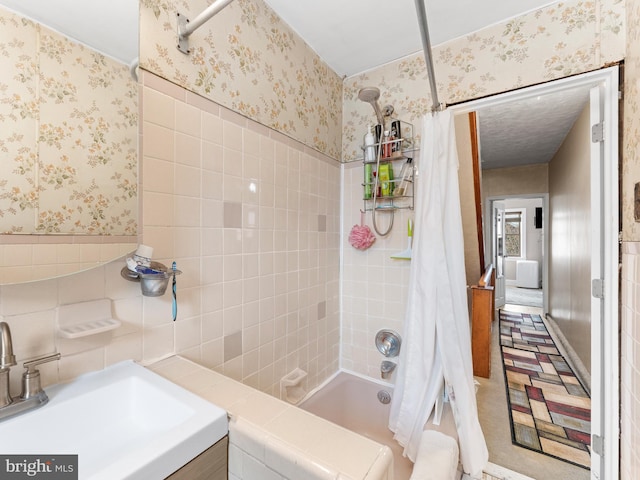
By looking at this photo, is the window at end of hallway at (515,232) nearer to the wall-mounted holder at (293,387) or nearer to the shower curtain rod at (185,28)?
the wall-mounted holder at (293,387)

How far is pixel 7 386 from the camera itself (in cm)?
64

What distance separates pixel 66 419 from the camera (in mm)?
677

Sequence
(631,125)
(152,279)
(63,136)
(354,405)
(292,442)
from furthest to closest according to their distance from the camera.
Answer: (354,405), (631,125), (152,279), (63,136), (292,442)

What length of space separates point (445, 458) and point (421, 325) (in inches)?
20.7

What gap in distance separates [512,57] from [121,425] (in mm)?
2221

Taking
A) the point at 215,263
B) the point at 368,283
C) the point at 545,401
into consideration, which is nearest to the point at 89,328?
the point at 215,263

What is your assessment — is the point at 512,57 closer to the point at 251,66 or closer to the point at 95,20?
the point at 251,66

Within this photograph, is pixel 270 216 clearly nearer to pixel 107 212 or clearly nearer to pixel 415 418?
pixel 107 212

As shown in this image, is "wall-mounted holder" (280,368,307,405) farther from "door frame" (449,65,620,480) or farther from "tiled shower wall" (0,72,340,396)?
"door frame" (449,65,620,480)

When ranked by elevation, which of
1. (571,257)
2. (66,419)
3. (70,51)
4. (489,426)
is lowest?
(489,426)

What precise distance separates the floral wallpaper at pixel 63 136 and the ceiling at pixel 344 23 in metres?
0.05

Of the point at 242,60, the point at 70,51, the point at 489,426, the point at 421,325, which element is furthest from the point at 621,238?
the point at 70,51

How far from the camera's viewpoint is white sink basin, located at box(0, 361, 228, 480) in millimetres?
547

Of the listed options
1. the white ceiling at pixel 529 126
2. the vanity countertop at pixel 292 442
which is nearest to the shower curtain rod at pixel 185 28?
the vanity countertop at pixel 292 442
